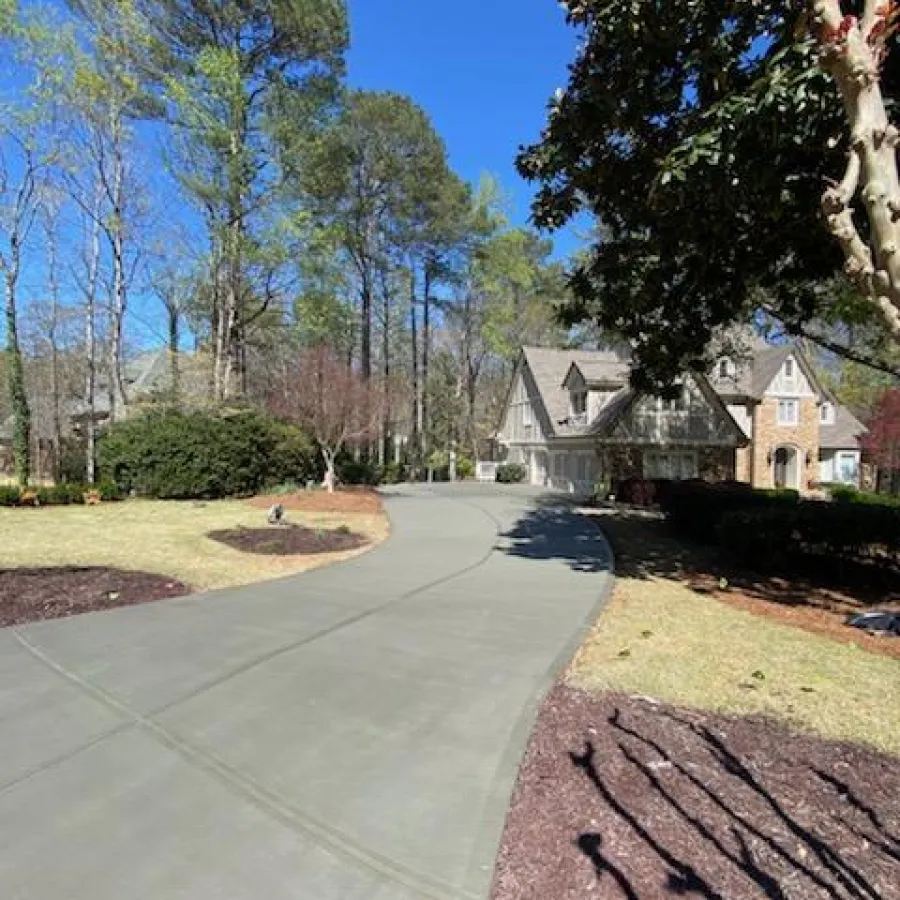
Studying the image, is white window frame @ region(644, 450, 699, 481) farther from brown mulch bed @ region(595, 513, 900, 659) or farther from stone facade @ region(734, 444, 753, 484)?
brown mulch bed @ region(595, 513, 900, 659)

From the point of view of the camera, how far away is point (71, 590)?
26.7 feet

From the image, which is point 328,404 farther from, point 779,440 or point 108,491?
point 779,440

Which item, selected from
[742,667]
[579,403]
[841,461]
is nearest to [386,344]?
[579,403]

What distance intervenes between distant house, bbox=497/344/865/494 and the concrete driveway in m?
19.5

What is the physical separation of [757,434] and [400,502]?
55.6 feet

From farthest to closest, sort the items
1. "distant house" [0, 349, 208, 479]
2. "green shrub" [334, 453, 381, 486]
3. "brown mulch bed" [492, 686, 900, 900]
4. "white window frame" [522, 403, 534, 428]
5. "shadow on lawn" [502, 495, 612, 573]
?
"white window frame" [522, 403, 534, 428] < "green shrub" [334, 453, 381, 486] < "distant house" [0, 349, 208, 479] < "shadow on lawn" [502, 495, 612, 573] < "brown mulch bed" [492, 686, 900, 900]

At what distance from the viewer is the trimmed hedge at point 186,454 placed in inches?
875

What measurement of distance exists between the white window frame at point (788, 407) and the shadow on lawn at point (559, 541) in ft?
51.4

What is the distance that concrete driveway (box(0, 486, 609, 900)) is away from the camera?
2875 mm

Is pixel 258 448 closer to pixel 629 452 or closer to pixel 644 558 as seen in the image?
pixel 629 452

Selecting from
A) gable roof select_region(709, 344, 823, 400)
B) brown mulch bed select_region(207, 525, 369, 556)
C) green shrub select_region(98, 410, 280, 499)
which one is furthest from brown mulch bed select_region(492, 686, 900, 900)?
gable roof select_region(709, 344, 823, 400)

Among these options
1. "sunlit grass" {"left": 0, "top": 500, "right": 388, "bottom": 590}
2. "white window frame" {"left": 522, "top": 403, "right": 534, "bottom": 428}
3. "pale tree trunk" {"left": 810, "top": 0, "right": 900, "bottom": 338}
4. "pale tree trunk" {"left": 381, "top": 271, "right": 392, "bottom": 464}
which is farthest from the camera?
"pale tree trunk" {"left": 381, "top": 271, "right": 392, "bottom": 464}

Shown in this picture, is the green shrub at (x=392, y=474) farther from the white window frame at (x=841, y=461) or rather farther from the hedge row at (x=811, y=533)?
the hedge row at (x=811, y=533)

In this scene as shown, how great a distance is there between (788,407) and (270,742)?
102ft
